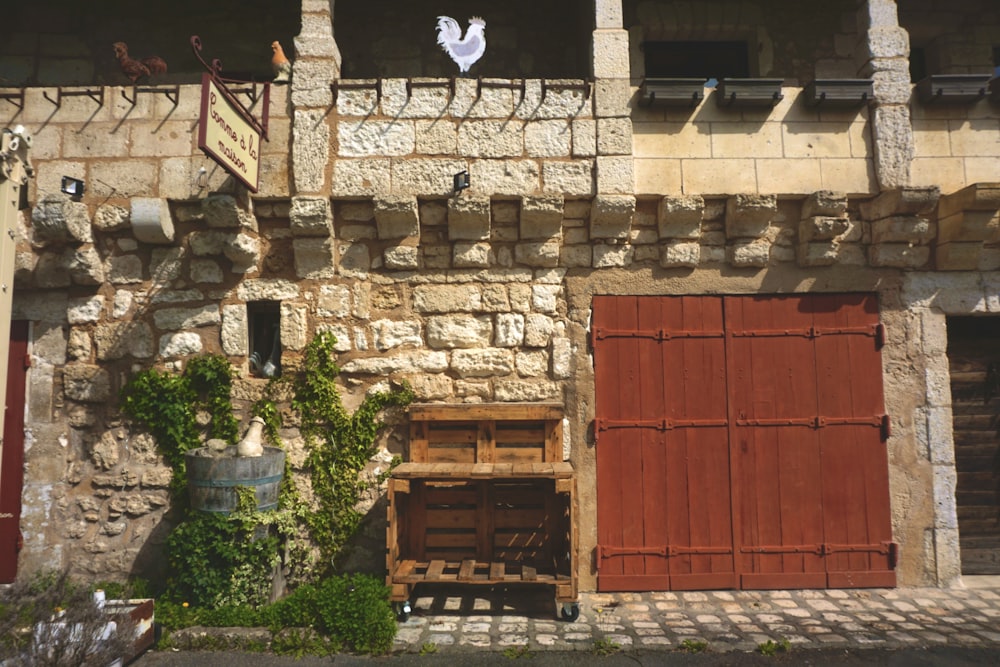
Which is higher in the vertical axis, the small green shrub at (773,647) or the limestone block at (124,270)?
the limestone block at (124,270)

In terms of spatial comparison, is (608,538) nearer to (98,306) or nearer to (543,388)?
(543,388)

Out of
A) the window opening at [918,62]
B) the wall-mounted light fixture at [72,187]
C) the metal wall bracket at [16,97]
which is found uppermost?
the window opening at [918,62]

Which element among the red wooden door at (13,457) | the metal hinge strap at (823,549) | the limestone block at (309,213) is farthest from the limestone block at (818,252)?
the red wooden door at (13,457)

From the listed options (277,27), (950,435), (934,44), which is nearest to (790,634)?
(950,435)

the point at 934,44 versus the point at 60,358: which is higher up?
the point at 934,44

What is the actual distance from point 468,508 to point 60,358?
130 inches

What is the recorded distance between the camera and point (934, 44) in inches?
222

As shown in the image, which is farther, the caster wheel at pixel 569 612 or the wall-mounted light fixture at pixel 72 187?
the wall-mounted light fixture at pixel 72 187

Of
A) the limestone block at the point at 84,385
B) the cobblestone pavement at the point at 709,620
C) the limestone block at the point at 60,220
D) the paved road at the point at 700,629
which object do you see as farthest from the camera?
the limestone block at the point at 84,385

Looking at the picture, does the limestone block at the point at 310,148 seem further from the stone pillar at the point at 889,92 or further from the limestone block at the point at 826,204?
the stone pillar at the point at 889,92

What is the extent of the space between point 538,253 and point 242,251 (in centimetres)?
221

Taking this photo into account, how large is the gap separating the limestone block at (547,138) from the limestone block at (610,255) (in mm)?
762

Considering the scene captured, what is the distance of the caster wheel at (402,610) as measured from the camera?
410 cm

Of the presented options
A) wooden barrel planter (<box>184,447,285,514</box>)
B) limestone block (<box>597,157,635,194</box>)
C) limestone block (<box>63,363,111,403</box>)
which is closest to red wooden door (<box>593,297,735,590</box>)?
limestone block (<box>597,157,635,194</box>)
